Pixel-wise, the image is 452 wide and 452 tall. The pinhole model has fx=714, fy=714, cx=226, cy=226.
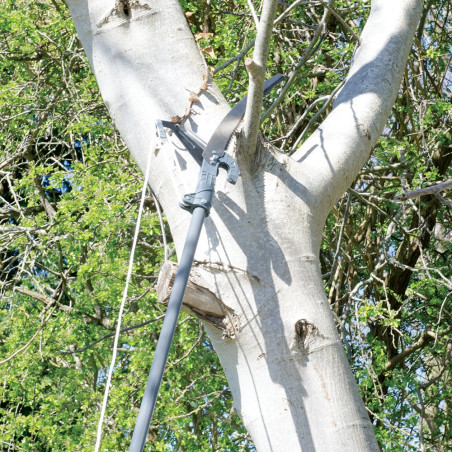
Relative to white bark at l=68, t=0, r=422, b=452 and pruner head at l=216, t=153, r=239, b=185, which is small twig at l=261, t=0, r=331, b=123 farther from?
pruner head at l=216, t=153, r=239, b=185

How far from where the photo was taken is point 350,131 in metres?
1.93

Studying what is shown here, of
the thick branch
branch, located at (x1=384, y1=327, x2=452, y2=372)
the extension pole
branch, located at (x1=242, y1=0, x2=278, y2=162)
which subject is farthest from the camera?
branch, located at (x1=384, y1=327, x2=452, y2=372)

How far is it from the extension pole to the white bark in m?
0.12

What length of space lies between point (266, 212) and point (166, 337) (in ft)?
1.35

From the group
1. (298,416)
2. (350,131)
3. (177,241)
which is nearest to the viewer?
(298,416)

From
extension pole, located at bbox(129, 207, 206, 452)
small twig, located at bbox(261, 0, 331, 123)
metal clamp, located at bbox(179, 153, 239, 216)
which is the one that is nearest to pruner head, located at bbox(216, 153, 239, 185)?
metal clamp, located at bbox(179, 153, 239, 216)

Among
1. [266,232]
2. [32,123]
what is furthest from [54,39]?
[266,232]

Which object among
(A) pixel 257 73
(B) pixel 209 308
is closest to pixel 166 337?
(B) pixel 209 308

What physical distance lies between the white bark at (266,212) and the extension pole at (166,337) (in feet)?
0.40

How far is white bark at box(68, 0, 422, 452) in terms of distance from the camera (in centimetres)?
153

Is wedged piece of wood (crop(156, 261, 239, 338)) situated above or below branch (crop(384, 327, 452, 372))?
below

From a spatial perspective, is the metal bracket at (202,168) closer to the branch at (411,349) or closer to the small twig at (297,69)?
the small twig at (297,69)

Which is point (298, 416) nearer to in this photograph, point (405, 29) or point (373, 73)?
point (373, 73)

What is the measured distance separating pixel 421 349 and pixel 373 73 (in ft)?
14.3
